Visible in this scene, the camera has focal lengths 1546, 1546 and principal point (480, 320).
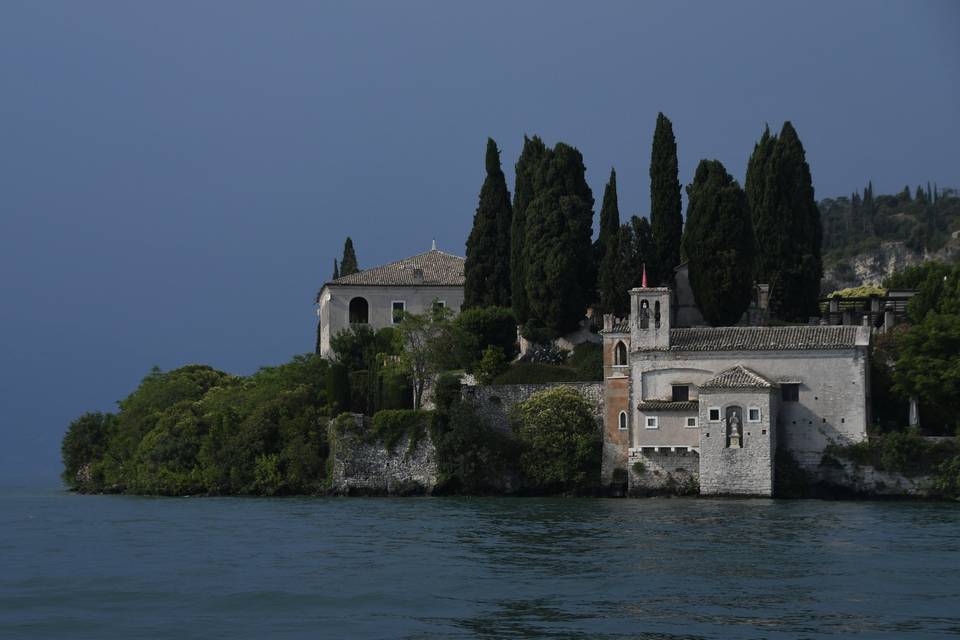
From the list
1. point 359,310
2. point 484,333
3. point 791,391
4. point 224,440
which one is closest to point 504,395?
point 484,333

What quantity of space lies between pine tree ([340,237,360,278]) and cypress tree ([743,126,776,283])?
101ft

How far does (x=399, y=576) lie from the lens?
27219 mm

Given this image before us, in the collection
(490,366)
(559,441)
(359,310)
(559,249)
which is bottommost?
(559,441)

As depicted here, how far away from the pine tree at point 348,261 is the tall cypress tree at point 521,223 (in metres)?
26.3

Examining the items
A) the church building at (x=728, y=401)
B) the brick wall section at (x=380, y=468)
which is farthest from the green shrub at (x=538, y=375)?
the church building at (x=728, y=401)

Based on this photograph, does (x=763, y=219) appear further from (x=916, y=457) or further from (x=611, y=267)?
(x=916, y=457)

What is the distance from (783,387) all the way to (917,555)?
57.9ft

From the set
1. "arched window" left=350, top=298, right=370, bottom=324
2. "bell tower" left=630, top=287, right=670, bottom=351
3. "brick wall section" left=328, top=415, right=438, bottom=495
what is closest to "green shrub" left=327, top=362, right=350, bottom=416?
"brick wall section" left=328, top=415, right=438, bottom=495

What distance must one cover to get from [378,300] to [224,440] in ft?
43.3

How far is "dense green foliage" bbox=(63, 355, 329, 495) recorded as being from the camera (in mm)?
52969

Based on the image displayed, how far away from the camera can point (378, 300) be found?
6619 centimetres

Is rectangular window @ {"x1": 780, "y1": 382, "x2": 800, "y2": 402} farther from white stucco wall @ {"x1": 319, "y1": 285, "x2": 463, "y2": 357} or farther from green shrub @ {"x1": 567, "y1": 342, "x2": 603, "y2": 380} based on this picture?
white stucco wall @ {"x1": 319, "y1": 285, "x2": 463, "y2": 357}

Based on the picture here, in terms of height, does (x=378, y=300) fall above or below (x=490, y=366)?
above

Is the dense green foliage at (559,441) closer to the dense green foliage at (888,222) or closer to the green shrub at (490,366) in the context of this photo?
the green shrub at (490,366)
